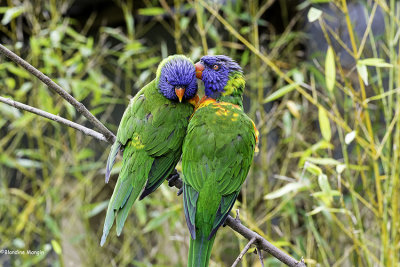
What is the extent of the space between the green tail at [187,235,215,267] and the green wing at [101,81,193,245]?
0.88 feet

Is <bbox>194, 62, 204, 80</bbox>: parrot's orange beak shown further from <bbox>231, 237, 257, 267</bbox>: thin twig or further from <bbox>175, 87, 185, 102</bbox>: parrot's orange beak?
<bbox>231, 237, 257, 267</bbox>: thin twig

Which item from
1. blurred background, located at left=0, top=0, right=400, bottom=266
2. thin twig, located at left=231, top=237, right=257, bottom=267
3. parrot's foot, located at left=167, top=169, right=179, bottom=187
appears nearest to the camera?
thin twig, located at left=231, top=237, right=257, bottom=267

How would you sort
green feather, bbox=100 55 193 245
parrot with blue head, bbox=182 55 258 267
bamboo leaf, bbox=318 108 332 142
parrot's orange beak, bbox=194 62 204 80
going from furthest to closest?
bamboo leaf, bbox=318 108 332 142, parrot's orange beak, bbox=194 62 204 80, green feather, bbox=100 55 193 245, parrot with blue head, bbox=182 55 258 267

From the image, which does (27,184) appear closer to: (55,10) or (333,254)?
(55,10)

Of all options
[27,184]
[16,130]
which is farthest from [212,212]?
[27,184]

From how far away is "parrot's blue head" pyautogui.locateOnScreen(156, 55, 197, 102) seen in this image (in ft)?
6.16

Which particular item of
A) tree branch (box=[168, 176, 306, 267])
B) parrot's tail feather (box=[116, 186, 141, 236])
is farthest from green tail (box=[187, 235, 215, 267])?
parrot's tail feather (box=[116, 186, 141, 236])

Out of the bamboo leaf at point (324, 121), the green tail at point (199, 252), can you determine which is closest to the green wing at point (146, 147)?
the green tail at point (199, 252)

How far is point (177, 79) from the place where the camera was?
187cm

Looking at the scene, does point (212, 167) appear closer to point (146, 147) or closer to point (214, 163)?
point (214, 163)

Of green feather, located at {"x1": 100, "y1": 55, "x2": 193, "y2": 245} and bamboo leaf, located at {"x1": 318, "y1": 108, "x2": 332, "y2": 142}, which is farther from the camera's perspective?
bamboo leaf, located at {"x1": 318, "y1": 108, "x2": 332, "y2": 142}

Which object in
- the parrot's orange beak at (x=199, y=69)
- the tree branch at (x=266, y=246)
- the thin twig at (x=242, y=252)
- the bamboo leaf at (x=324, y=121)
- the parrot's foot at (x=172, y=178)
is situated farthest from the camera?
the bamboo leaf at (x=324, y=121)

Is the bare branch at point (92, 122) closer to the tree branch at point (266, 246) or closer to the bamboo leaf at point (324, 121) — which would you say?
the tree branch at point (266, 246)

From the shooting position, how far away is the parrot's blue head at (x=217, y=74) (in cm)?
192
